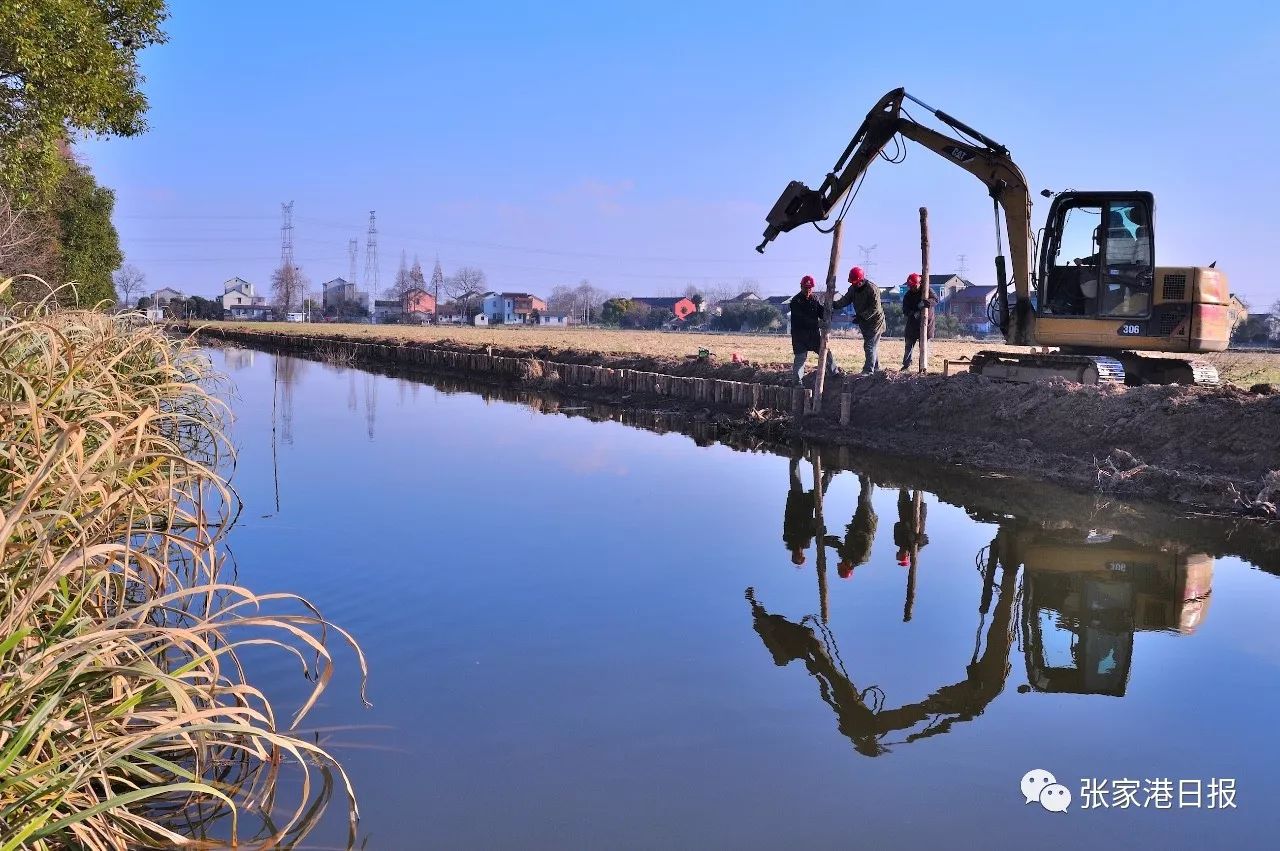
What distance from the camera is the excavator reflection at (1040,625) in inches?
214

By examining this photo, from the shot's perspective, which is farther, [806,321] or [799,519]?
[806,321]

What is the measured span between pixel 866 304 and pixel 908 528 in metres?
7.25

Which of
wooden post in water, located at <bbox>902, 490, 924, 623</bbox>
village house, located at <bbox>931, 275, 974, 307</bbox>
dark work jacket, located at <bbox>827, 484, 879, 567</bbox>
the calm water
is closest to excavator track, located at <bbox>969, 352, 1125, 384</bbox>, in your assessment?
the calm water

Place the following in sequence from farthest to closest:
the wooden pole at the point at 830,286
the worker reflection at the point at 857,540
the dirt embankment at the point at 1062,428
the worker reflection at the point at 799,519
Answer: the wooden pole at the point at 830,286 → the dirt embankment at the point at 1062,428 → the worker reflection at the point at 799,519 → the worker reflection at the point at 857,540

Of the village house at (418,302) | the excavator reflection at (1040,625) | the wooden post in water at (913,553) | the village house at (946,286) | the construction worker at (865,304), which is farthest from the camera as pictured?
the village house at (418,302)

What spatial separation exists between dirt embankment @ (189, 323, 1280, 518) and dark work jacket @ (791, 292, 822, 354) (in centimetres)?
84


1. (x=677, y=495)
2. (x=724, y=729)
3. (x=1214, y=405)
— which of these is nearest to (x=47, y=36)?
(x=677, y=495)

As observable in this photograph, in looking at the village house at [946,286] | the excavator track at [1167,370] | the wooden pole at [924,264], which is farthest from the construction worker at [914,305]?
the village house at [946,286]

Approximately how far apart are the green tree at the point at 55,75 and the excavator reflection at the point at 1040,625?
438 inches

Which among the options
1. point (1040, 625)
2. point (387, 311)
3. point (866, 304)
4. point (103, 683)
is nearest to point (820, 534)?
point (1040, 625)

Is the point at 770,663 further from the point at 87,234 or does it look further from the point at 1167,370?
the point at 87,234

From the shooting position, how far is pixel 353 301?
125 meters

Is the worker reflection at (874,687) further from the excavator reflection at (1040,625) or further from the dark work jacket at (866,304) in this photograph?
the dark work jacket at (866,304)

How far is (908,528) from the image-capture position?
9.83m
